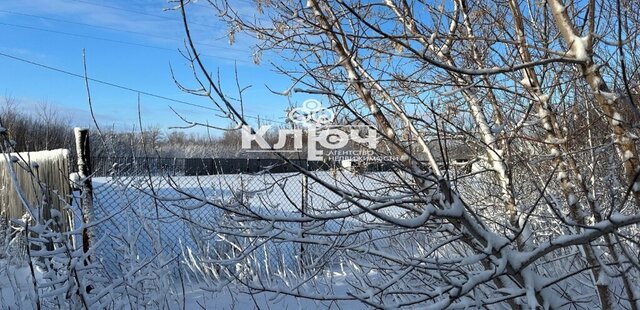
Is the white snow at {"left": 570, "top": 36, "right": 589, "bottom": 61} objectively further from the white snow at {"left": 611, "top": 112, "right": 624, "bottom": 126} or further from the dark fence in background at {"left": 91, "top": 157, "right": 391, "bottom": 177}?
the dark fence in background at {"left": 91, "top": 157, "right": 391, "bottom": 177}

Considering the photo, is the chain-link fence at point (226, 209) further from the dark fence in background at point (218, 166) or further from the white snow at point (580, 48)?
the white snow at point (580, 48)

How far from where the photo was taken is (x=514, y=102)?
3.06m

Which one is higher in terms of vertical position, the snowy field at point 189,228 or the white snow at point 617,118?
the white snow at point 617,118

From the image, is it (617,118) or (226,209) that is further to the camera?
(617,118)

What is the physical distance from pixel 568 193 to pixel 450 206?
118 centimetres

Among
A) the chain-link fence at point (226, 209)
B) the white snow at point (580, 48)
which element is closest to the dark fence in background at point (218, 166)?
the chain-link fence at point (226, 209)

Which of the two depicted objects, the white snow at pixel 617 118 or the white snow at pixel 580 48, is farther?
the white snow at pixel 617 118

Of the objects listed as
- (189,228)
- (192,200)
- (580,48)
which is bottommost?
(189,228)

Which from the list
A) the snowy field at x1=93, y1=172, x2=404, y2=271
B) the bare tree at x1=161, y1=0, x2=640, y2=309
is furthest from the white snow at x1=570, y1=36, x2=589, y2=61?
the snowy field at x1=93, y1=172, x2=404, y2=271

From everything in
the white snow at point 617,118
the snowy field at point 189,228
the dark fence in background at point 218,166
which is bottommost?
the snowy field at point 189,228

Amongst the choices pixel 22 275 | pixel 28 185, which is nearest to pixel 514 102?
pixel 22 275

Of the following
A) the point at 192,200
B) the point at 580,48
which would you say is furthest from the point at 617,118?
the point at 192,200

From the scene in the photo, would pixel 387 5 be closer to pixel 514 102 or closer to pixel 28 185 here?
pixel 514 102

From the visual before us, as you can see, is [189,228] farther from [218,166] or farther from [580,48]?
[580,48]
